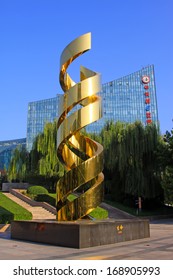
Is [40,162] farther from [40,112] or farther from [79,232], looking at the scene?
[40,112]

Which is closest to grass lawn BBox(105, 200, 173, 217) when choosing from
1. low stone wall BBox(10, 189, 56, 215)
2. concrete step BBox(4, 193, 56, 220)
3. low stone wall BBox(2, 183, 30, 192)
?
low stone wall BBox(10, 189, 56, 215)

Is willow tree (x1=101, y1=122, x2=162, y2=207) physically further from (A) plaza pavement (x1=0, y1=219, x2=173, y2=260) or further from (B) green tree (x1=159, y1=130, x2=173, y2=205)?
(A) plaza pavement (x1=0, y1=219, x2=173, y2=260)

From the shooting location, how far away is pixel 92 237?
9695mm

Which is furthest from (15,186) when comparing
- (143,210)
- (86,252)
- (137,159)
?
(86,252)

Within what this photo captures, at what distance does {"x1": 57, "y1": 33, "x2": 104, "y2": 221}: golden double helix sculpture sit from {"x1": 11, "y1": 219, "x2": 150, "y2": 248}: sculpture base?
3.00 feet

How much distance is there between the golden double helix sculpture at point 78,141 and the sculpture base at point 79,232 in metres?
0.91

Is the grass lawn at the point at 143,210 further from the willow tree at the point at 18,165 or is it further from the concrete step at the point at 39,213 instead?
the willow tree at the point at 18,165

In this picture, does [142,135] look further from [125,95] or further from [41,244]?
[125,95]

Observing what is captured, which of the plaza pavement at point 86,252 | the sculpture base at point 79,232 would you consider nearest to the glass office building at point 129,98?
the sculpture base at point 79,232

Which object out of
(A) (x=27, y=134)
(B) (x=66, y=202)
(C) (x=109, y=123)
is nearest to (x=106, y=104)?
(A) (x=27, y=134)

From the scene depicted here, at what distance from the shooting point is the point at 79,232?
9.32m

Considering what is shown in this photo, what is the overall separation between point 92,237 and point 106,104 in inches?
3341

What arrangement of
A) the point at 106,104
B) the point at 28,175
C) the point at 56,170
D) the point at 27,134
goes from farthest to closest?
the point at 27,134 < the point at 106,104 < the point at 28,175 < the point at 56,170

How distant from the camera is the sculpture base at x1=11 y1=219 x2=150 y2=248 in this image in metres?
A: 9.50
